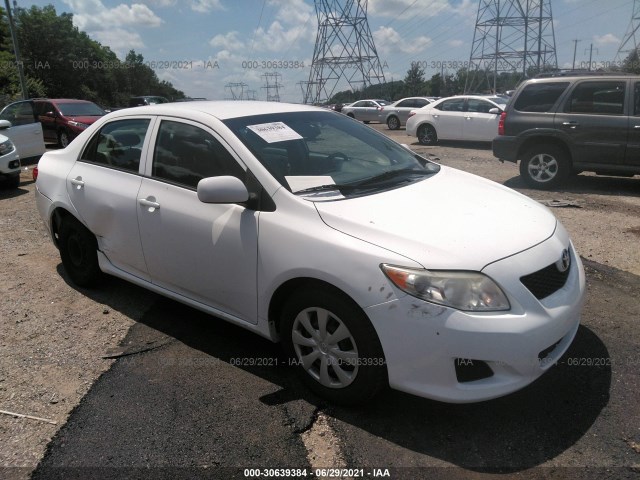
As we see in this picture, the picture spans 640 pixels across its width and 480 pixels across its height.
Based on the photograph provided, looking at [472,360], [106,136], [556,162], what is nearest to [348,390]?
[472,360]

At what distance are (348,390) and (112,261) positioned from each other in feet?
7.66

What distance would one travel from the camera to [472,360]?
2414mm

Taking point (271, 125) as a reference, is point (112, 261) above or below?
below

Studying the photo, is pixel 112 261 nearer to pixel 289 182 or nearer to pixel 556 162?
pixel 289 182

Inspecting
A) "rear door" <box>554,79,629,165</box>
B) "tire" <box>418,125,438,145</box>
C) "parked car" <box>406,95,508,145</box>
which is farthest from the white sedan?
"tire" <box>418,125,438,145</box>

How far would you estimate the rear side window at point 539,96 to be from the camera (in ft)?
26.8

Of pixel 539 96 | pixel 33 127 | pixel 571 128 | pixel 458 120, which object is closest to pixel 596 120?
pixel 571 128

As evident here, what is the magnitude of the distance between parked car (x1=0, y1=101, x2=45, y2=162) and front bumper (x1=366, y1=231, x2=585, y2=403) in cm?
1053

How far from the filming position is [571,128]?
7.95 metres

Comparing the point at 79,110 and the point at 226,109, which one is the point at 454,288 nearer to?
the point at 226,109

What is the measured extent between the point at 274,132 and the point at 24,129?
9.53m

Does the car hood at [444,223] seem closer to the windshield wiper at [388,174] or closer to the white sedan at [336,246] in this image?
the white sedan at [336,246]

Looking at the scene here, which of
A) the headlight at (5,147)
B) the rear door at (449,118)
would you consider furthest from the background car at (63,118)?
the rear door at (449,118)

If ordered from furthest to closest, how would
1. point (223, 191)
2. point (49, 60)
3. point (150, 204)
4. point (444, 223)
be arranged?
point (49, 60) < point (150, 204) < point (223, 191) < point (444, 223)
